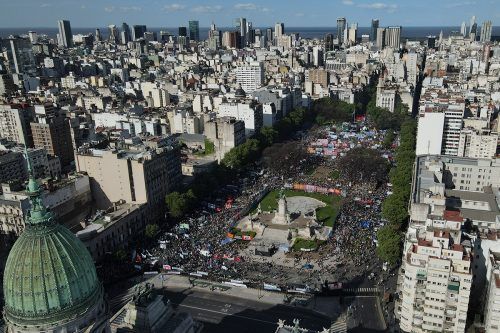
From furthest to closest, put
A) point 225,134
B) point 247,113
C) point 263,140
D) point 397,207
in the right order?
point 247,113
point 263,140
point 225,134
point 397,207

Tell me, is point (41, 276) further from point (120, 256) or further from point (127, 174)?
point (127, 174)

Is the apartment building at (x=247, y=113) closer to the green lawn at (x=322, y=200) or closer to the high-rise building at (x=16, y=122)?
the green lawn at (x=322, y=200)

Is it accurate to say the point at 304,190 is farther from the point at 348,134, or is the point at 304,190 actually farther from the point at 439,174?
the point at 348,134

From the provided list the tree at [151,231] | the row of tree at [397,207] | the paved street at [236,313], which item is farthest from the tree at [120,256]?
the row of tree at [397,207]

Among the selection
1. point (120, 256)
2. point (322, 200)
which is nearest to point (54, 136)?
point (120, 256)

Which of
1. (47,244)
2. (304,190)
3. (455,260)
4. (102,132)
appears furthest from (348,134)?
(47,244)

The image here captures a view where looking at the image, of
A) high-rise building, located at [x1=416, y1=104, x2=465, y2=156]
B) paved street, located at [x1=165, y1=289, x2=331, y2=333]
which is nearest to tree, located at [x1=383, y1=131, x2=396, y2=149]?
high-rise building, located at [x1=416, y1=104, x2=465, y2=156]
